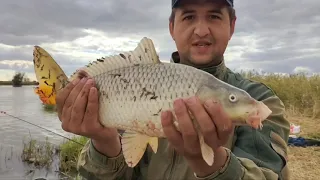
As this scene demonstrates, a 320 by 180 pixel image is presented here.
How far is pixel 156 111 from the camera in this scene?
187 centimetres

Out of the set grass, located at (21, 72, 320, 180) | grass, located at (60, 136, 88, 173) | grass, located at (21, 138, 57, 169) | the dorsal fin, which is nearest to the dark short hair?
the dorsal fin

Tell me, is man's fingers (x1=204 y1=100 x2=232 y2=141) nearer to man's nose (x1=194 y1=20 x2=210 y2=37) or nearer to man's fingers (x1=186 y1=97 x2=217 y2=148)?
man's fingers (x1=186 y1=97 x2=217 y2=148)

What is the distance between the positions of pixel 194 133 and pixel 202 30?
1.04 meters

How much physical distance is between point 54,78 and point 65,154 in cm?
713

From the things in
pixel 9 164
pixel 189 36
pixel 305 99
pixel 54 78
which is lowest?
pixel 9 164

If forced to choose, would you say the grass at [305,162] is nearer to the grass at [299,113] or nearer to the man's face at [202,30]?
the grass at [299,113]

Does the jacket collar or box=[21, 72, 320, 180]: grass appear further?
box=[21, 72, 320, 180]: grass

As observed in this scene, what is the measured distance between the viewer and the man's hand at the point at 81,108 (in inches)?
82.6

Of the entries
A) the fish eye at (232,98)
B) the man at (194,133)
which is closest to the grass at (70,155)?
the man at (194,133)

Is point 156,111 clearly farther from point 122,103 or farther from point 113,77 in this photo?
point 113,77

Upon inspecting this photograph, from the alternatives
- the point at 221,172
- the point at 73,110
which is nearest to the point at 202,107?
the point at 221,172

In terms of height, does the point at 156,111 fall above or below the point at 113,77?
below

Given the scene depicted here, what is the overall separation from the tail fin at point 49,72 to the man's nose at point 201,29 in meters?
0.94

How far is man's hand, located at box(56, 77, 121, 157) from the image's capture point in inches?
82.6
